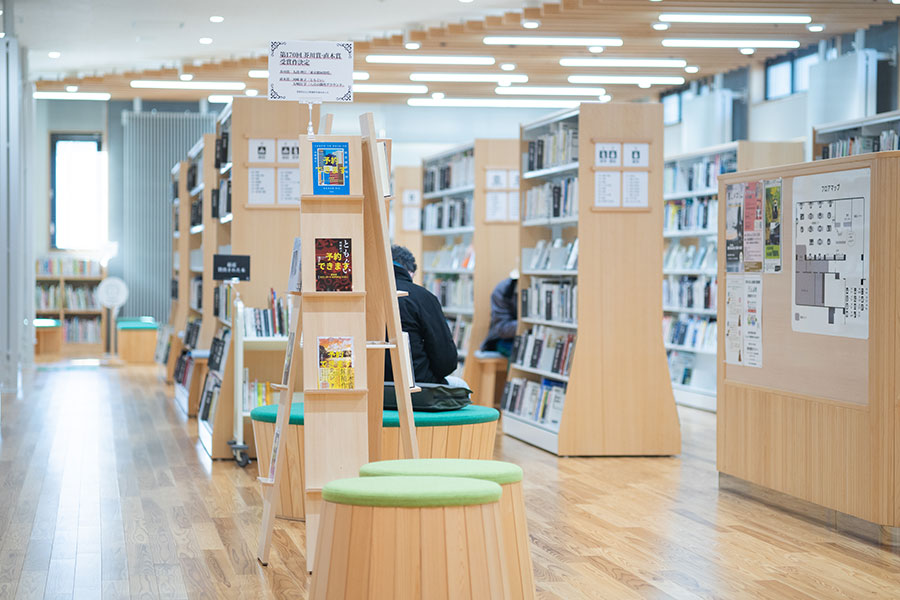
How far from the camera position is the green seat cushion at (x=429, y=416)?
5293 mm

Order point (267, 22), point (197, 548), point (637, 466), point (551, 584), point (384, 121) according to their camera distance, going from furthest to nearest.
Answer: point (384, 121)
point (267, 22)
point (637, 466)
point (197, 548)
point (551, 584)

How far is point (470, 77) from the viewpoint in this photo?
12922mm

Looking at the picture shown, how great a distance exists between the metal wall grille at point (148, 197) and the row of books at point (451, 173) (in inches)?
235

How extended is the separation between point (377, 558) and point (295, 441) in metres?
2.28

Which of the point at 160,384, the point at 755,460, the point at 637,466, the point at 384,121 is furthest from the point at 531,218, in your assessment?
the point at 384,121

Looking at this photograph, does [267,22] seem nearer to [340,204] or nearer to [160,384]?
[160,384]

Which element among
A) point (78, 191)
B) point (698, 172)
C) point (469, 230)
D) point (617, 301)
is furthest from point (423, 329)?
point (78, 191)

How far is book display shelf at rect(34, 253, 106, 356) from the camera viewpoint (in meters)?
15.6

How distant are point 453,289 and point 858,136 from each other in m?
3.97

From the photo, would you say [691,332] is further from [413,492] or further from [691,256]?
[413,492]

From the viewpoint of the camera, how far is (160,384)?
11.7 m

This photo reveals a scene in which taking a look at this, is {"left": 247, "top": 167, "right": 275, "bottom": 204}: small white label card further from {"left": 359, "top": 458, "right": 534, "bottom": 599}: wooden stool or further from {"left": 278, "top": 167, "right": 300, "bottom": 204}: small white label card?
{"left": 359, "top": 458, "right": 534, "bottom": 599}: wooden stool

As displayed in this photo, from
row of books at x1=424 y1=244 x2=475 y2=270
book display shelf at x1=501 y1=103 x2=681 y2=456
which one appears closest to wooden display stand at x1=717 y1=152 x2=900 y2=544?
book display shelf at x1=501 y1=103 x2=681 y2=456

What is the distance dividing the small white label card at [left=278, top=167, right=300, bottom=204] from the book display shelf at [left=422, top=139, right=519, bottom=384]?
248cm
